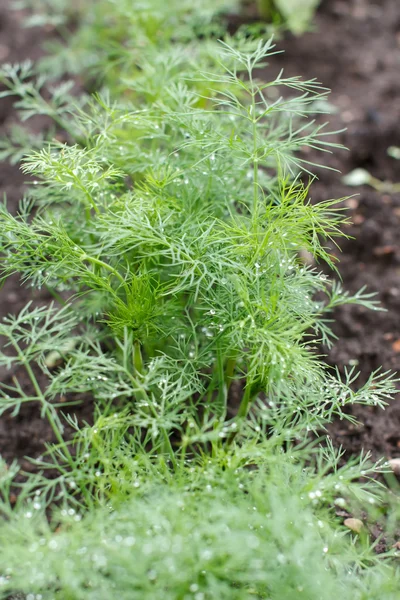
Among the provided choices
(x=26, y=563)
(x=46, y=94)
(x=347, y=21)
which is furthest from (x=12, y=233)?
(x=347, y=21)

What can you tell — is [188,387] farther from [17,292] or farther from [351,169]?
[351,169]

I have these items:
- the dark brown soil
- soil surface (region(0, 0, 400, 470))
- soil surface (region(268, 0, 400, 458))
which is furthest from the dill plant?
soil surface (region(268, 0, 400, 458))

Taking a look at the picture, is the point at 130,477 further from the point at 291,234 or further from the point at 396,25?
the point at 396,25

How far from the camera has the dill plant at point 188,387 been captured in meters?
1.30

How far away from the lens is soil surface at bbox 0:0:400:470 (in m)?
2.17

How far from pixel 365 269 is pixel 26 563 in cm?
195

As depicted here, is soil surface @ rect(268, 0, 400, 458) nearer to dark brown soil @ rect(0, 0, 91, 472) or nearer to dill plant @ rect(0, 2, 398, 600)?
dill plant @ rect(0, 2, 398, 600)

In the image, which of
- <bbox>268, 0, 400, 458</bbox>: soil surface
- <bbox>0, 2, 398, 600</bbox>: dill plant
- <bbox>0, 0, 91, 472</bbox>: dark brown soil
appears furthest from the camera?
<bbox>268, 0, 400, 458</bbox>: soil surface

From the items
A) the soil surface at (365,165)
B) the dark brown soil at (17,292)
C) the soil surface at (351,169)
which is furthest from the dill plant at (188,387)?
Answer: the soil surface at (365,165)

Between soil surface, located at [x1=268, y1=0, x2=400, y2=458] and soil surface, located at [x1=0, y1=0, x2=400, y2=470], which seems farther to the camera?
soil surface, located at [x1=268, y1=0, x2=400, y2=458]

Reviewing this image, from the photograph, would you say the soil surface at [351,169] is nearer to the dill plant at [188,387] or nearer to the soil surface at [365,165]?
the soil surface at [365,165]

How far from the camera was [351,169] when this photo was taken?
3.21 m

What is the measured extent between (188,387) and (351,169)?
1869 mm

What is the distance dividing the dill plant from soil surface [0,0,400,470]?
0.29 m
